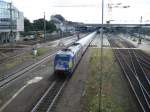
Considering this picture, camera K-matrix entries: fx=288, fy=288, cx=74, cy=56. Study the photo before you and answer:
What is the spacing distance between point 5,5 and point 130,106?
253ft

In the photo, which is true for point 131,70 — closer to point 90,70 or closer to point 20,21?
point 90,70

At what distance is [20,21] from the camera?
101562 millimetres

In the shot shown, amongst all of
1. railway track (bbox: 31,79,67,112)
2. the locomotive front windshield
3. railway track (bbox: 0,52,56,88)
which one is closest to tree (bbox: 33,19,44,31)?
railway track (bbox: 0,52,56,88)

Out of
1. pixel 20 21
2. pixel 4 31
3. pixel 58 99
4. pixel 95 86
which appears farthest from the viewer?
pixel 20 21

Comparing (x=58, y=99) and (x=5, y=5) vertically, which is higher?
(x=5, y=5)

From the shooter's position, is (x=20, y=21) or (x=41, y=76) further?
(x=20, y=21)

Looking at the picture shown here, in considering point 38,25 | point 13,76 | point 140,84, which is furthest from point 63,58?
point 38,25

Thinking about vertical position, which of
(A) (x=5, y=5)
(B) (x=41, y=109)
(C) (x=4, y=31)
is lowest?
(B) (x=41, y=109)

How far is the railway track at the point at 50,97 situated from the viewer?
20008 mm

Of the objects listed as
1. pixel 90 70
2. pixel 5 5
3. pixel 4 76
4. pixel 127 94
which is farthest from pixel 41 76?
pixel 5 5

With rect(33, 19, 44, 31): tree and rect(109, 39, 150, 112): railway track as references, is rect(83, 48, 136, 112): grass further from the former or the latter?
rect(33, 19, 44, 31): tree

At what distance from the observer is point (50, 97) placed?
75.4 feet

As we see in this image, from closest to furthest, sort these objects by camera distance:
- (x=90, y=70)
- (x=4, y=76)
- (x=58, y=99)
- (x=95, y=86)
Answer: (x=58, y=99)
(x=95, y=86)
(x=4, y=76)
(x=90, y=70)

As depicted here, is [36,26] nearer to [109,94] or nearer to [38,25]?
[38,25]
